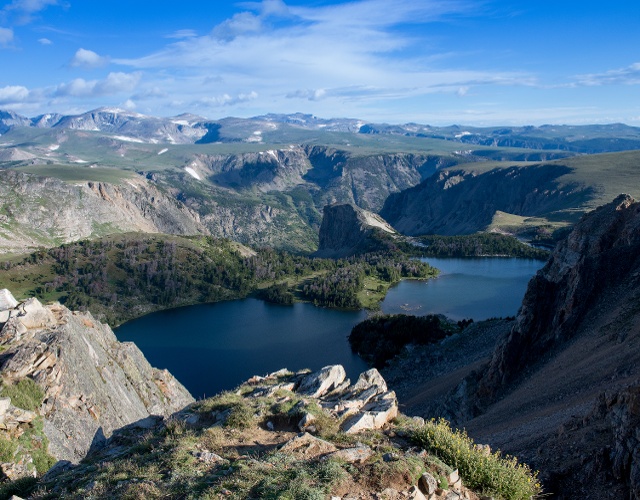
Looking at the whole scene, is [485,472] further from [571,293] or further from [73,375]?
[571,293]

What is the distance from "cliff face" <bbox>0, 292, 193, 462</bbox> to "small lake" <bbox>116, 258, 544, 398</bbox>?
34.8 metres

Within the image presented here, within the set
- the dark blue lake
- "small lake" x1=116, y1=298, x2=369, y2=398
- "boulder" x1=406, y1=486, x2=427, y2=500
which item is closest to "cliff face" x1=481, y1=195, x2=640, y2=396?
"boulder" x1=406, y1=486, x2=427, y2=500

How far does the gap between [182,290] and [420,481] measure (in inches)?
5327

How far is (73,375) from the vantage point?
1142 inches

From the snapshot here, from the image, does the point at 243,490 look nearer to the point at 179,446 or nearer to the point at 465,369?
the point at 179,446

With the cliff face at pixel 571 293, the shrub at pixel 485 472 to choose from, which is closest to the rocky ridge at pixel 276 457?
the shrub at pixel 485 472

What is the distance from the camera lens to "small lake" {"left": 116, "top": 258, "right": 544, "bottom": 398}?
3238 inches

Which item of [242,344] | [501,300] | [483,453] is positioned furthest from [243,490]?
[501,300]

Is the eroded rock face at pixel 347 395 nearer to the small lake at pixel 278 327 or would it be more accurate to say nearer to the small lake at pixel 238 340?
the small lake at pixel 238 340

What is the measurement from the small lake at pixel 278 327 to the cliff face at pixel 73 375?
1370 inches

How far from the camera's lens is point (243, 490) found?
10836 millimetres

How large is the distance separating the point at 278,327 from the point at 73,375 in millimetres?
78212

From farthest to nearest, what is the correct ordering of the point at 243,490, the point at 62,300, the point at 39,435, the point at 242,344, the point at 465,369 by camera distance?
1. the point at 62,300
2. the point at 242,344
3. the point at 465,369
4. the point at 39,435
5. the point at 243,490

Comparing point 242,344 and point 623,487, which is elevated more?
point 623,487
